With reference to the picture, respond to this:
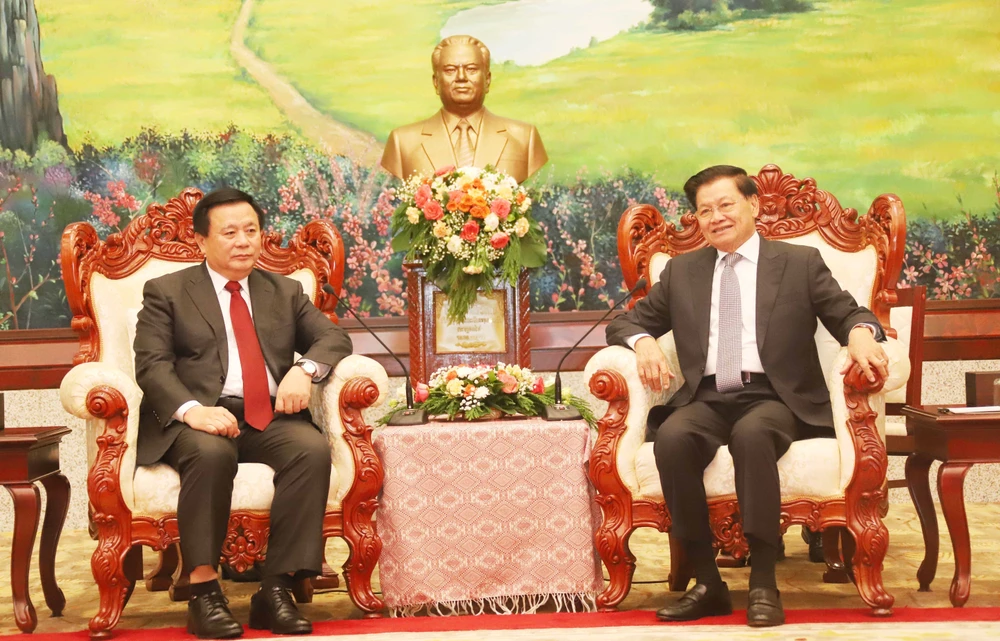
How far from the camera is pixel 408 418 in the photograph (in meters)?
3.31

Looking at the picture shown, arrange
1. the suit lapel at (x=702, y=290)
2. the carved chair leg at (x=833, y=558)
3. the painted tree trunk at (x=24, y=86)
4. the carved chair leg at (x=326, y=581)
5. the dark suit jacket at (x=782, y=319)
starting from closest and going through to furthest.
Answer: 1. the dark suit jacket at (x=782, y=319)
2. the suit lapel at (x=702, y=290)
3. the carved chair leg at (x=833, y=558)
4. the carved chair leg at (x=326, y=581)
5. the painted tree trunk at (x=24, y=86)

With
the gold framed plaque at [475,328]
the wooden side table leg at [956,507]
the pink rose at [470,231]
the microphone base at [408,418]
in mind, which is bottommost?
the wooden side table leg at [956,507]

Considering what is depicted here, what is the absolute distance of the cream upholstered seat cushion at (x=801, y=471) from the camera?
299 cm

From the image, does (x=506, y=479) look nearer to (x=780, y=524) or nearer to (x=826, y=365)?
(x=780, y=524)

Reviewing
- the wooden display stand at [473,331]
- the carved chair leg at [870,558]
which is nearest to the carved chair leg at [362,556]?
the wooden display stand at [473,331]

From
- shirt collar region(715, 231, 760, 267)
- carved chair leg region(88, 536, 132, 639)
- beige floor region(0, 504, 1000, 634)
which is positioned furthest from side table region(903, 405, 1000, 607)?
carved chair leg region(88, 536, 132, 639)

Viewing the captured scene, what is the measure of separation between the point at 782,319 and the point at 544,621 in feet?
3.91

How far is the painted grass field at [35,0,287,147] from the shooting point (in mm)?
5148

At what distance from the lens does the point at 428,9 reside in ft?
17.3

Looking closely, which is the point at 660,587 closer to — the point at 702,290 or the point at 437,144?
the point at 702,290

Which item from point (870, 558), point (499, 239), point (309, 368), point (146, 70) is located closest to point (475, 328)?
point (499, 239)

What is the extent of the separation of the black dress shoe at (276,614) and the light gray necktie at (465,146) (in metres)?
1.94

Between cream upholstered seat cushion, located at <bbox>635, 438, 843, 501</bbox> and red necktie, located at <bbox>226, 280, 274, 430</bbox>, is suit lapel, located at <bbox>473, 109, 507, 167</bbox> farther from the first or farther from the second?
cream upholstered seat cushion, located at <bbox>635, 438, 843, 501</bbox>

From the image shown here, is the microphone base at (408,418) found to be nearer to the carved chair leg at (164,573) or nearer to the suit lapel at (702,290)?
the suit lapel at (702,290)
